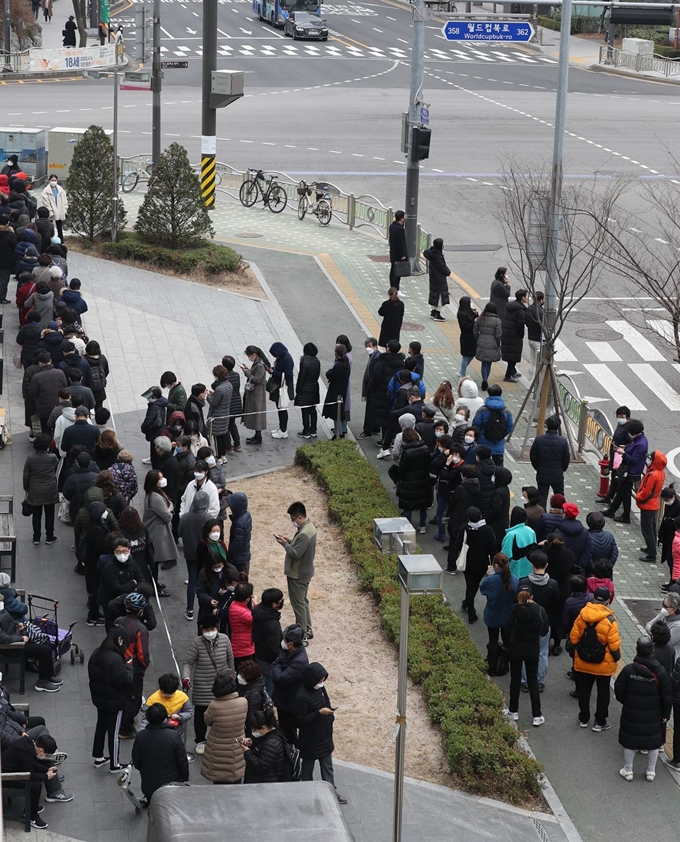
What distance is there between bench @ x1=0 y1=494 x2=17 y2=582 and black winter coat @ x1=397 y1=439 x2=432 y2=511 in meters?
4.64

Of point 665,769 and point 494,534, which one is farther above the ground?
point 494,534

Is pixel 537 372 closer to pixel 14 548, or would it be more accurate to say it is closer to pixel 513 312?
pixel 513 312

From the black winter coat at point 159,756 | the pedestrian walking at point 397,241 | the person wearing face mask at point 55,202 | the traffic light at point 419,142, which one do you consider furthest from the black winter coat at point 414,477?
the traffic light at point 419,142

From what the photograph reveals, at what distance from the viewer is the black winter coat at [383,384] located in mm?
19328

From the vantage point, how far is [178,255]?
89.4 ft

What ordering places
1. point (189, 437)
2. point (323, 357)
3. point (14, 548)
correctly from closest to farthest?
point (14, 548) < point (189, 437) < point (323, 357)

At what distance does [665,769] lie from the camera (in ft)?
41.6

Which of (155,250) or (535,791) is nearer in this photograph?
(535,791)

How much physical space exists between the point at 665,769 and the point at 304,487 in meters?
7.13

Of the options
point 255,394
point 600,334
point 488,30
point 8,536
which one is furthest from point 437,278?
point 8,536

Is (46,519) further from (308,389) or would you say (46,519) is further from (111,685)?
(308,389)

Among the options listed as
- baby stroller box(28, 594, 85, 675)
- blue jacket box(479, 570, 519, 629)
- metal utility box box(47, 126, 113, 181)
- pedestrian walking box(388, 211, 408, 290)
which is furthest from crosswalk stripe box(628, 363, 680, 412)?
metal utility box box(47, 126, 113, 181)

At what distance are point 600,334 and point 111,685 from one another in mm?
16064

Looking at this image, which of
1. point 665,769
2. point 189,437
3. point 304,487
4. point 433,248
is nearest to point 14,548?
point 189,437
